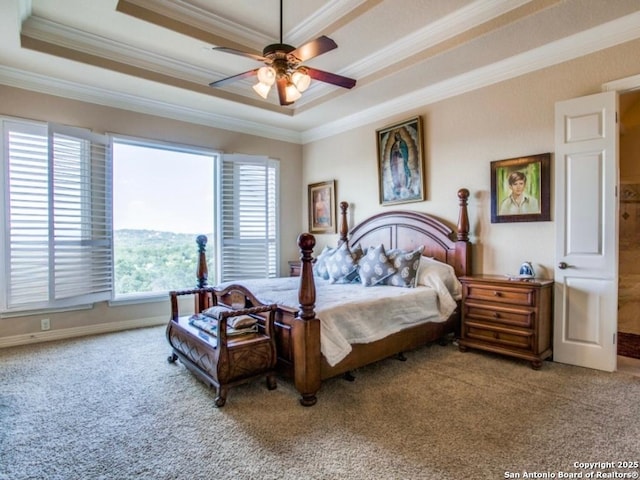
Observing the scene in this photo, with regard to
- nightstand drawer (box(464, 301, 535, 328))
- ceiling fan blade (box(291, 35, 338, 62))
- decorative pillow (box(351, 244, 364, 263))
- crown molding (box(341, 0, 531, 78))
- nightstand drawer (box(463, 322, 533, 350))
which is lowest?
nightstand drawer (box(463, 322, 533, 350))

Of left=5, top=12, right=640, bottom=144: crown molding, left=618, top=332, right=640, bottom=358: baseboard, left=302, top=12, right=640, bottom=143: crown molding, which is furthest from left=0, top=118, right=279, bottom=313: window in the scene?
left=618, top=332, right=640, bottom=358: baseboard

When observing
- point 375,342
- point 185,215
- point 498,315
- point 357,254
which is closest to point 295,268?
point 357,254

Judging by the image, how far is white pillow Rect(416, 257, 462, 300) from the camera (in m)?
3.78

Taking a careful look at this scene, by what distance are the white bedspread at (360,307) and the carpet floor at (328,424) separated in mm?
377

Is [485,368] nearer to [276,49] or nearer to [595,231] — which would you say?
[595,231]

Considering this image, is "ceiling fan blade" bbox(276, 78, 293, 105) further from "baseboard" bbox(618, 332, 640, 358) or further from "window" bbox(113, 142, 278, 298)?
"baseboard" bbox(618, 332, 640, 358)

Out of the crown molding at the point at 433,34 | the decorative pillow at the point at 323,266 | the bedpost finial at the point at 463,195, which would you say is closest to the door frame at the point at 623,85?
the crown molding at the point at 433,34

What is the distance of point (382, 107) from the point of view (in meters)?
4.84

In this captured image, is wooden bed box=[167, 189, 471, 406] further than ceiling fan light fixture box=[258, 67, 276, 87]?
No

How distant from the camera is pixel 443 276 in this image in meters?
3.79

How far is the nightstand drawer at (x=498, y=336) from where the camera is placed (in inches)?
125

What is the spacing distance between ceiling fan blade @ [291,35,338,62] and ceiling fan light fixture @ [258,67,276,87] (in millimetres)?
239

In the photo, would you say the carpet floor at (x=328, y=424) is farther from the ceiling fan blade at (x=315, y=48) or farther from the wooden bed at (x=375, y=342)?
the ceiling fan blade at (x=315, y=48)

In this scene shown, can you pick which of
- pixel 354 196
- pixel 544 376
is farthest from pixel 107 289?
pixel 544 376
